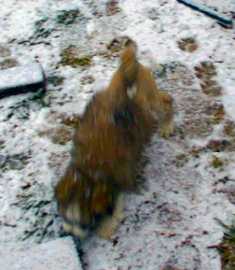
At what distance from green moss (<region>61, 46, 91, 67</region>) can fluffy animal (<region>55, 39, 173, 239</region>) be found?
0.84 meters

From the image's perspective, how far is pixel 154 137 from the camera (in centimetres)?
292

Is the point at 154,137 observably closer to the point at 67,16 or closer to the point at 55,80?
the point at 55,80

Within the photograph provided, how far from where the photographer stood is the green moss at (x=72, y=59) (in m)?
3.32

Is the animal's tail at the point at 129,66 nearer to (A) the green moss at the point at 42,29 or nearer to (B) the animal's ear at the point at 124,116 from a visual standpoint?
(B) the animal's ear at the point at 124,116

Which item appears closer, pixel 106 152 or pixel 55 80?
pixel 106 152

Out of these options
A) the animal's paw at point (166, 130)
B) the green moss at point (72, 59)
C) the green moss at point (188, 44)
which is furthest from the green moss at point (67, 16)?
the animal's paw at point (166, 130)

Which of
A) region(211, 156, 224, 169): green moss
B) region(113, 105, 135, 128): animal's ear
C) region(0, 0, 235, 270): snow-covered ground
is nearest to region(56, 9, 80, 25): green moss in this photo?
region(0, 0, 235, 270): snow-covered ground

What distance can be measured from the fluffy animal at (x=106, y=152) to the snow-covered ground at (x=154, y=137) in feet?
0.41

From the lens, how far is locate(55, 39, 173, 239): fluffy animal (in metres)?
2.42

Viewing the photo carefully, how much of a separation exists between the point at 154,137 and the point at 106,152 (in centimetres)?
57

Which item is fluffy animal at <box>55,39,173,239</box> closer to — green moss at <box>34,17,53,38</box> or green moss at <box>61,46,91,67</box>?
green moss at <box>61,46,91,67</box>

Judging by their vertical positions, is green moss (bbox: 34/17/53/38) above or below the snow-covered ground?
above

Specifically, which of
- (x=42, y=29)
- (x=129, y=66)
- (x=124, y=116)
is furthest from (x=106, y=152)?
(x=42, y=29)

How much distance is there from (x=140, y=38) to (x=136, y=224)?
1.45 m
